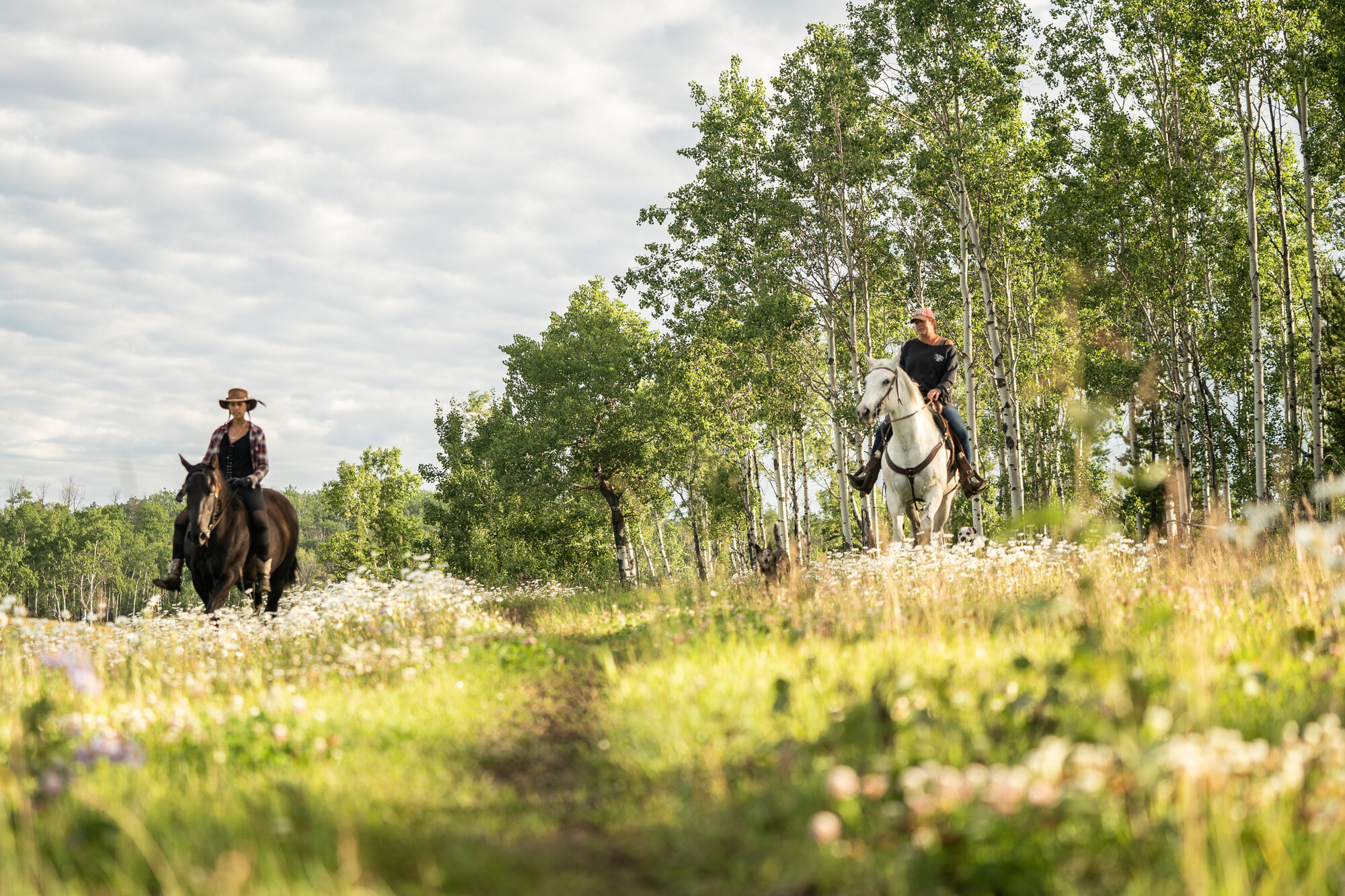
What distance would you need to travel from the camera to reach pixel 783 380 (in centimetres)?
3027

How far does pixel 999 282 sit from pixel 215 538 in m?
30.7

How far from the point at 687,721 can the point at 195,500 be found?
30.7ft

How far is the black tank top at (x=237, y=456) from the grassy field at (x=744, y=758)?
4.97 meters

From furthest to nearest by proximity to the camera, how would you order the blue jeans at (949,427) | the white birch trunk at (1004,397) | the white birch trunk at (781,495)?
the white birch trunk at (781,495), the white birch trunk at (1004,397), the blue jeans at (949,427)

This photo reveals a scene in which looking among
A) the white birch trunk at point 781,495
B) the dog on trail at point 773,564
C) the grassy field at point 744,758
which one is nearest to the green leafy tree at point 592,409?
the white birch trunk at point 781,495

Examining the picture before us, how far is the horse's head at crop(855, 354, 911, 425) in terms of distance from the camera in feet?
39.3

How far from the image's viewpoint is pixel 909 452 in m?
12.8

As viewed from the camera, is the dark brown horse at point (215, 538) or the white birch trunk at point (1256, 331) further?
the white birch trunk at point (1256, 331)

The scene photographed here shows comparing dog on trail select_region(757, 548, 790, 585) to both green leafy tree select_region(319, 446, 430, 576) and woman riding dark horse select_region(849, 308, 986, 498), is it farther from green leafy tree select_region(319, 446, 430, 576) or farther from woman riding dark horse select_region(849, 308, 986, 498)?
green leafy tree select_region(319, 446, 430, 576)

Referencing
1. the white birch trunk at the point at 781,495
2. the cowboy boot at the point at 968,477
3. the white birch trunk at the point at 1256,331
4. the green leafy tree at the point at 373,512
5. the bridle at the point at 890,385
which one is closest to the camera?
the bridle at the point at 890,385

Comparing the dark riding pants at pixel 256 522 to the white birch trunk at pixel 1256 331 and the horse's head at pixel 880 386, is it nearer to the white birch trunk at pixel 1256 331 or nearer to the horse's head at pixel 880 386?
the horse's head at pixel 880 386

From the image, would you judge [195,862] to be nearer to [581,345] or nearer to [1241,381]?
[581,345]

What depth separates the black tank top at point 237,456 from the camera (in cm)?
1270

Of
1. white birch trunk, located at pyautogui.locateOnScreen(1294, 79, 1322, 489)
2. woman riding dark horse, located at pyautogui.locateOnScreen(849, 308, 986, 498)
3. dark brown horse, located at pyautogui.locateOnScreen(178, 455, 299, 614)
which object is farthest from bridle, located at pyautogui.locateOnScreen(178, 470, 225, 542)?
white birch trunk, located at pyautogui.locateOnScreen(1294, 79, 1322, 489)
